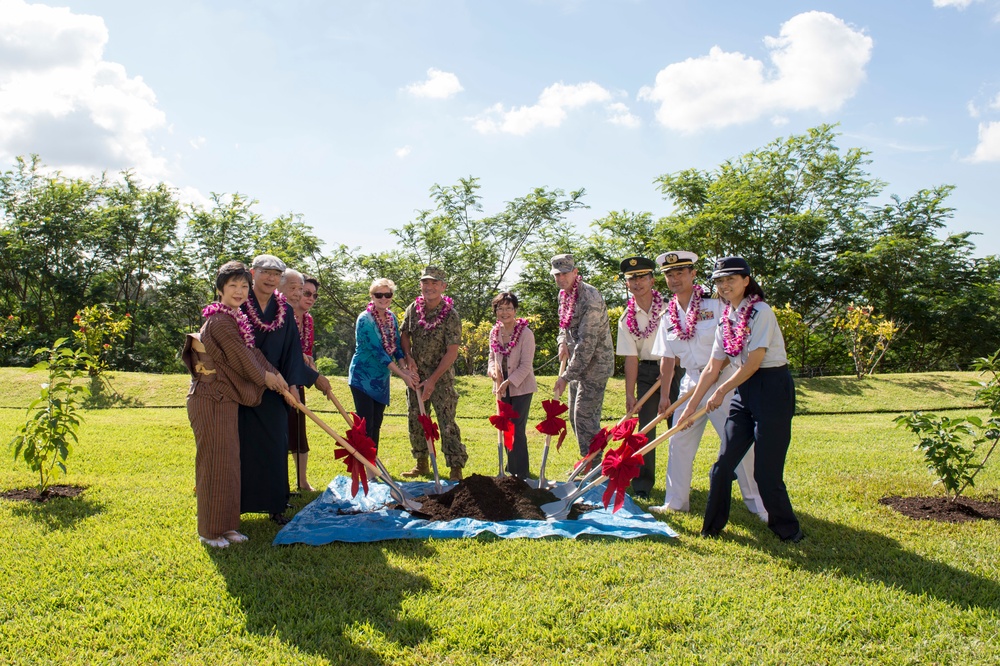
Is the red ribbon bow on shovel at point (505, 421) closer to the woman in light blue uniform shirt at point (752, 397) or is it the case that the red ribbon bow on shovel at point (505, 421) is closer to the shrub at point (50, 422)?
the woman in light blue uniform shirt at point (752, 397)

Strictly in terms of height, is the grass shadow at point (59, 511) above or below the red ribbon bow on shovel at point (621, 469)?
below

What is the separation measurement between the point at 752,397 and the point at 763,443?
300 millimetres

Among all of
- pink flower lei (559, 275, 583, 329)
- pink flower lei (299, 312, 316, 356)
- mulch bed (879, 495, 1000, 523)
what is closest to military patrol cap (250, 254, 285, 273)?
pink flower lei (299, 312, 316, 356)

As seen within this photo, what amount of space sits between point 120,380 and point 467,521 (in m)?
12.3

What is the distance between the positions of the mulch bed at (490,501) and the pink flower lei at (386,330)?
1.51 meters

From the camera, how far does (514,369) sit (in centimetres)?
612

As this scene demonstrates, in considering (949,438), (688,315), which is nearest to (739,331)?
(688,315)

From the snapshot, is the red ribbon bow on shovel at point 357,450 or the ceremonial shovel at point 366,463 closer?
the ceremonial shovel at point 366,463

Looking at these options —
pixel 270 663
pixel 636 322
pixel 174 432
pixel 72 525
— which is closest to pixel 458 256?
pixel 174 432

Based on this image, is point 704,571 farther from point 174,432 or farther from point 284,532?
point 174,432

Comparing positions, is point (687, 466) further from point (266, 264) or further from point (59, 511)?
point (59, 511)

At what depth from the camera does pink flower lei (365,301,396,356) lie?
622 cm

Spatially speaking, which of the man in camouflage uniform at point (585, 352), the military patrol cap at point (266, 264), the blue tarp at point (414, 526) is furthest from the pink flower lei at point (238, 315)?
the man in camouflage uniform at point (585, 352)

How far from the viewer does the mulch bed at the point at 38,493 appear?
211 inches
